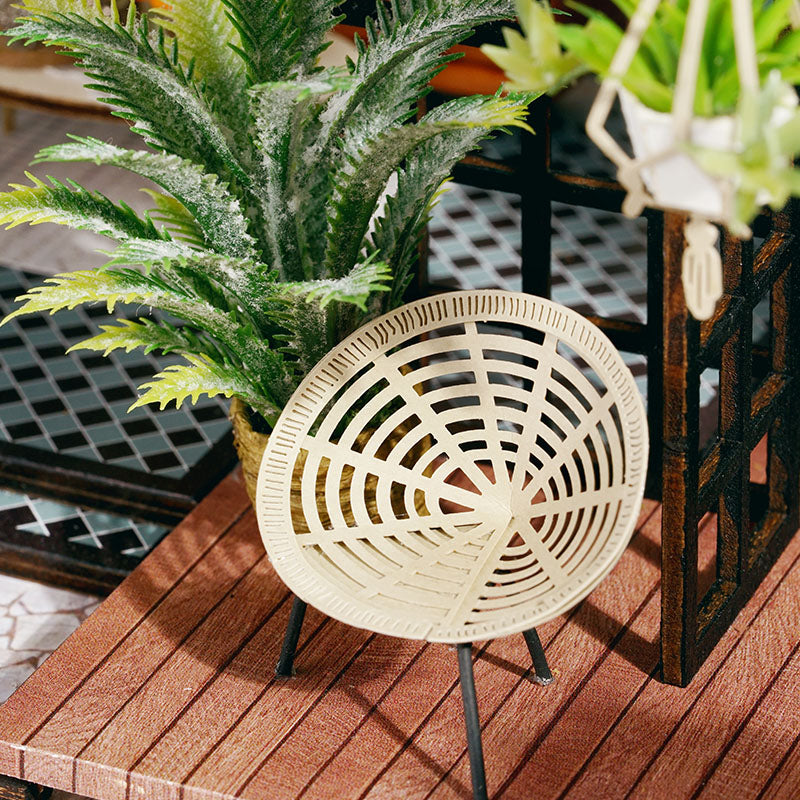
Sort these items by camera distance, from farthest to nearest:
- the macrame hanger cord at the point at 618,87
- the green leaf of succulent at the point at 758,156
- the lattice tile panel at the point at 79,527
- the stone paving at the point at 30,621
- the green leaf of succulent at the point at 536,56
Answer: the lattice tile panel at the point at 79,527 < the stone paving at the point at 30,621 < the green leaf of succulent at the point at 536,56 < the macrame hanger cord at the point at 618,87 < the green leaf of succulent at the point at 758,156

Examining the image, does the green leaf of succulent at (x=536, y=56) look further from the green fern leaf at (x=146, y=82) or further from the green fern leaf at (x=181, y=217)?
the green fern leaf at (x=181, y=217)

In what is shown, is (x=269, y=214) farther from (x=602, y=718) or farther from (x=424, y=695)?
(x=602, y=718)

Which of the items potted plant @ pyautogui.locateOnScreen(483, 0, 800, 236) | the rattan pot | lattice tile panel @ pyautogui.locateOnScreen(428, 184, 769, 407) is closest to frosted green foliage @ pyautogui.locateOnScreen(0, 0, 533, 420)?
the rattan pot

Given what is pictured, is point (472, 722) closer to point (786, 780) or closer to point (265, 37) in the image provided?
point (786, 780)

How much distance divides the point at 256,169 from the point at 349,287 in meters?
0.50

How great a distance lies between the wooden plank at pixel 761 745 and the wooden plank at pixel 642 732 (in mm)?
74

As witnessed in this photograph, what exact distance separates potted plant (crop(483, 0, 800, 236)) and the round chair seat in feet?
2.08

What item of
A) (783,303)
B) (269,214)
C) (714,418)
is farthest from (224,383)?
(714,418)

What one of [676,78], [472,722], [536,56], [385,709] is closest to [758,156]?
[676,78]

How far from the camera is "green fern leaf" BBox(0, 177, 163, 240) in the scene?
2711 mm

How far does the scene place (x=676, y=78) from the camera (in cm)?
208

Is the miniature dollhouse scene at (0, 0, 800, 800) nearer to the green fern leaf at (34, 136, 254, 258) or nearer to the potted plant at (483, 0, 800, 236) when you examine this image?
the green fern leaf at (34, 136, 254, 258)

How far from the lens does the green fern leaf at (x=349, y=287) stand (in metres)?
2.56

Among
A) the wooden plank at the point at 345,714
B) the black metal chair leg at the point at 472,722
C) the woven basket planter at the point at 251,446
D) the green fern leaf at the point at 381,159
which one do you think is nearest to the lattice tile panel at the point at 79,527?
the woven basket planter at the point at 251,446
